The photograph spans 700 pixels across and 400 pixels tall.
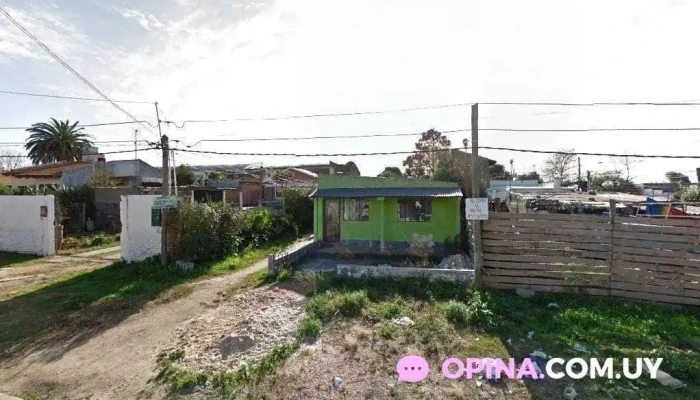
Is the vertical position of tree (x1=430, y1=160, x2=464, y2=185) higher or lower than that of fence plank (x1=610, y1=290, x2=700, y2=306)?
higher

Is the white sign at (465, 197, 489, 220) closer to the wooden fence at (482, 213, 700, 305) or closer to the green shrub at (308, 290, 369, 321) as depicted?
the wooden fence at (482, 213, 700, 305)

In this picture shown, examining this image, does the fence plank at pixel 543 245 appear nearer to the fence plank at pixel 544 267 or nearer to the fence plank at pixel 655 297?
the fence plank at pixel 544 267

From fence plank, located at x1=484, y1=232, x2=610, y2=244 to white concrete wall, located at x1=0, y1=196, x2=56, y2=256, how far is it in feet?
56.2

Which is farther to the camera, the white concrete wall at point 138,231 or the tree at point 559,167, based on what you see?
the tree at point 559,167

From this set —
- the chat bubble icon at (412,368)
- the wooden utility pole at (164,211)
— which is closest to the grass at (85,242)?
the wooden utility pole at (164,211)

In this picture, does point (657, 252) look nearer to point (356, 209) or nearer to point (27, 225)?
point (356, 209)

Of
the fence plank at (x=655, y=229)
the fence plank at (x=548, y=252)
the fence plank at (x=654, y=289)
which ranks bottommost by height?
the fence plank at (x=654, y=289)

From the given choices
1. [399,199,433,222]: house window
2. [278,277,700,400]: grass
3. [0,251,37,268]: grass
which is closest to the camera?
[278,277,700,400]: grass

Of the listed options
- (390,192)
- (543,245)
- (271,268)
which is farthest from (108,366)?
(390,192)

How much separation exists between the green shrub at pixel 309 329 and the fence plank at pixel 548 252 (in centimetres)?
443

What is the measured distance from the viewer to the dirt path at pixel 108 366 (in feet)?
17.1

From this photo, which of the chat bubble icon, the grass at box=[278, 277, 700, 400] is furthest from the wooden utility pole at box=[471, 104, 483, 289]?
the chat bubble icon

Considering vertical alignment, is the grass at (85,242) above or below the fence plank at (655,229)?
below

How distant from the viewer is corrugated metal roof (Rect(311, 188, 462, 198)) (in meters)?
14.1
